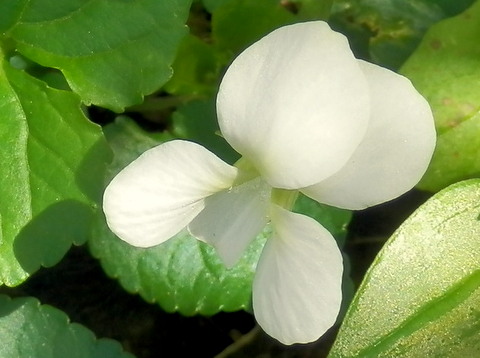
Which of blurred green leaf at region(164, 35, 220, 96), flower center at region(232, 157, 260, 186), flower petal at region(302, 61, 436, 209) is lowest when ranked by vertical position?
blurred green leaf at region(164, 35, 220, 96)

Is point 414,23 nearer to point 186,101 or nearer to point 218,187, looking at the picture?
point 186,101

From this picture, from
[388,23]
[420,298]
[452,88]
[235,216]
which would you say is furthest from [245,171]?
[388,23]

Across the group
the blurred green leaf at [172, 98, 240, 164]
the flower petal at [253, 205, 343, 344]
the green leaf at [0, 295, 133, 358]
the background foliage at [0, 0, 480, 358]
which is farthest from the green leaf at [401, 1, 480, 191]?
the green leaf at [0, 295, 133, 358]

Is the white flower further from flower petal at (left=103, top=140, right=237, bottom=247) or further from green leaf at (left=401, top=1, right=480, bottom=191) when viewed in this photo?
green leaf at (left=401, top=1, right=480, bottom=191)

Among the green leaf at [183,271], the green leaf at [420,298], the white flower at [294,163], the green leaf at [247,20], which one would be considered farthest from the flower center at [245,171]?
the green leaf at [247,20]

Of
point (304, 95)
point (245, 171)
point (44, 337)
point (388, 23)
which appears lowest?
point (44, 337)

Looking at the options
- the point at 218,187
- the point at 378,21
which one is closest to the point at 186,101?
the point at 378,21

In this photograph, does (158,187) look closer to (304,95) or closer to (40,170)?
(304,95)

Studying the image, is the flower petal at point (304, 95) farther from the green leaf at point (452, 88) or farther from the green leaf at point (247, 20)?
the green leaf at point (247, 20)
